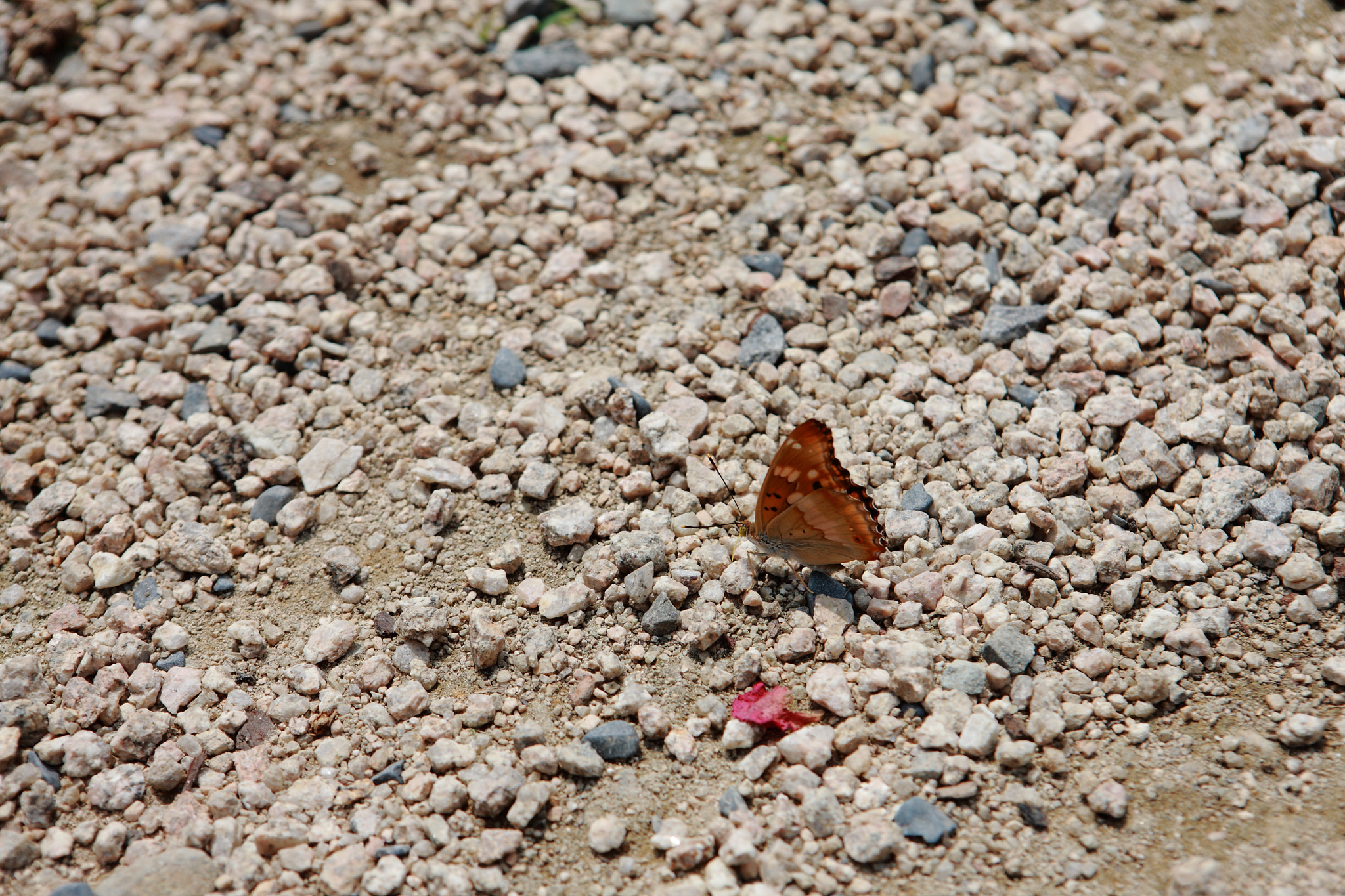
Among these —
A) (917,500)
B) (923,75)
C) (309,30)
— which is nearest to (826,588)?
(917,500)

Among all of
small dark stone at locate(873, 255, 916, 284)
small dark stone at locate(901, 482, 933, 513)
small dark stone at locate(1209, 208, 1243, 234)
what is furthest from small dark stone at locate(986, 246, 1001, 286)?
small dark stone at locate(901, 482, 933, 513)

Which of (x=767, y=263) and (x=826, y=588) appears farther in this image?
(x=767, y=263)

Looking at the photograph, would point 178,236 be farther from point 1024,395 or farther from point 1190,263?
point 1190,263

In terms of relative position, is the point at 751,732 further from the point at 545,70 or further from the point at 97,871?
the point at 545,70

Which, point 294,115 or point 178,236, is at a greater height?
point 294,115

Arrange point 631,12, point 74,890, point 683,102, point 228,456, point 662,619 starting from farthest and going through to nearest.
Result: point 631,12, point 683,102, point 228,456, point 662,619, point 74,890

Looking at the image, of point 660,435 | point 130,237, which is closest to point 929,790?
point 660,435

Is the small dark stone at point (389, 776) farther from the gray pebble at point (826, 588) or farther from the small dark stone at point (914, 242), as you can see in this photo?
the small dark stone at point (914, 242)
